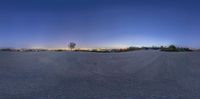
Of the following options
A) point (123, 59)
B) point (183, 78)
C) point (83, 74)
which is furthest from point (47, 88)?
point (123, 59)

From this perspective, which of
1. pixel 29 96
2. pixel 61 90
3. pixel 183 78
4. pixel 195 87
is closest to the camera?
pixel 29 96

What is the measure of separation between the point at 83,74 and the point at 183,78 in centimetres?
625

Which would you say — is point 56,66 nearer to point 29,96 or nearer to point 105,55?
point 105,55

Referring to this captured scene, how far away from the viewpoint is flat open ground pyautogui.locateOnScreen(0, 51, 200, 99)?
23453 millimetres

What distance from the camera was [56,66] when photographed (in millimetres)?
35281

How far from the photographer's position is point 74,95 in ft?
74.6

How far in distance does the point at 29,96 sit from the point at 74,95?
2.04 metres

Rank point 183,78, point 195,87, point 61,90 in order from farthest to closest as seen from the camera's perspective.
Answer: point 183,78, point 195,87, point 61,90

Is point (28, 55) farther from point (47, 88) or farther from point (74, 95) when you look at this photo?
point (74, 95)

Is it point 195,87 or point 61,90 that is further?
point 195,87

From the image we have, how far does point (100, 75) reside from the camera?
31.4 m

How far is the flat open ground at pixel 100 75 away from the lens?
23453 mm

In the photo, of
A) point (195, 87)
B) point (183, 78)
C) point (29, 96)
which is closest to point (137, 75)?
point (183, 78)

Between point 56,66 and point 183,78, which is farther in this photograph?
point 56,66
